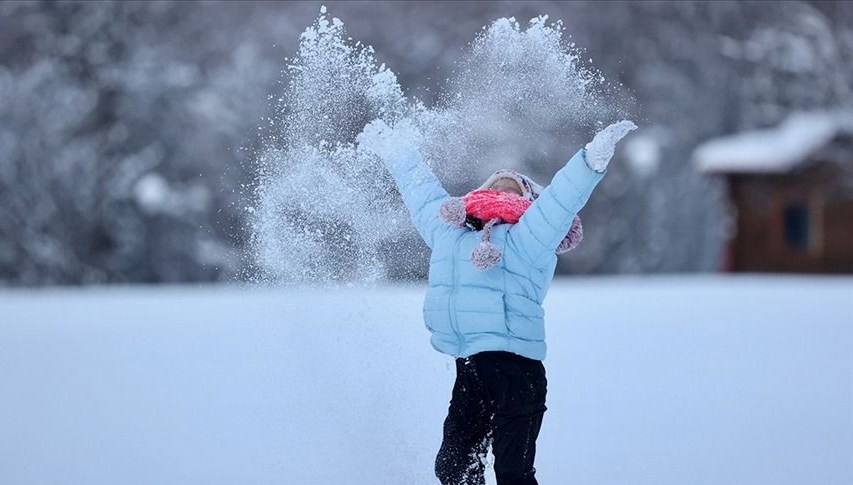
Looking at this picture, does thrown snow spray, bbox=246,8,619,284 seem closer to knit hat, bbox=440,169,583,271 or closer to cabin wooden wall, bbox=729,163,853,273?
knit hat, bbox=440,169,583,271

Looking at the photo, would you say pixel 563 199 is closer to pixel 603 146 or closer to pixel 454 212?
pixel 603 146

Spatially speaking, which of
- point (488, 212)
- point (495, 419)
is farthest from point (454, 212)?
point (495, 419)

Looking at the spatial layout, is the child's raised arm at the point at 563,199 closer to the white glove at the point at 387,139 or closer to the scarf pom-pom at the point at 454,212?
the scarf pom-pom at the point at 454,212

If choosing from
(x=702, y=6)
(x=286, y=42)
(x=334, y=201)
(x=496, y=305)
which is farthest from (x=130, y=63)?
(x=496, y=305)

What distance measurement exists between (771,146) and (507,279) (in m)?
22.9

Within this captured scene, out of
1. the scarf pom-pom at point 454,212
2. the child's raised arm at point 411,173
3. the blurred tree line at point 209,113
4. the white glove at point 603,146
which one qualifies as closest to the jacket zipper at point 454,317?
the scarf pom-pom at point 454,212

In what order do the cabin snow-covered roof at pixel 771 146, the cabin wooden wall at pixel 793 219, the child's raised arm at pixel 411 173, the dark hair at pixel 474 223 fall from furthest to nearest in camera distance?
the cabin wooden wall at pixel 793 219, the cabin snow-covered roof at pixel 771 146, the child's raised arm at pixel 411 173, the dark hair at pixel 474 223

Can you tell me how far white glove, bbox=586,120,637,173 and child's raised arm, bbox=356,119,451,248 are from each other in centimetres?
57

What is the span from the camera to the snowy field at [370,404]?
491cm

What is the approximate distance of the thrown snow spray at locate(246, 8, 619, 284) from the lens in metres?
5.01

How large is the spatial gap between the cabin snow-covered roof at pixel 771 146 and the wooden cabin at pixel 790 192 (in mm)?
20

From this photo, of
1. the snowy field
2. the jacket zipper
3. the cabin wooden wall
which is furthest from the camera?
the cabin wooden wall

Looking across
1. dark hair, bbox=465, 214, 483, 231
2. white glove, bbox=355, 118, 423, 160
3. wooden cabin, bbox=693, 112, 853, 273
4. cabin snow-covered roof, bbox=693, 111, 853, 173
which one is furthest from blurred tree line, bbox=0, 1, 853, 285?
dark hair, bbox=465, 214, 483, 231

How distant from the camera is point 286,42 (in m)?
24.8
